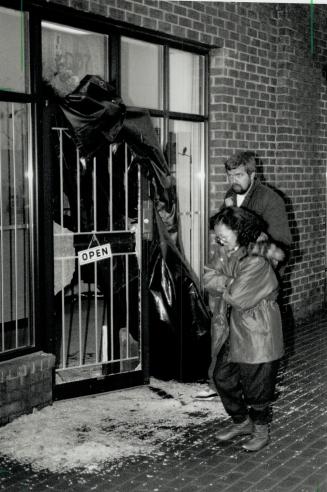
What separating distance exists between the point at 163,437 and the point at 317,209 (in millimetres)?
5655

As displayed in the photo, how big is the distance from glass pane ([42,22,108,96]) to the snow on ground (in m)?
2.74

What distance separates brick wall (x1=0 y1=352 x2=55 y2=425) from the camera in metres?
5.57

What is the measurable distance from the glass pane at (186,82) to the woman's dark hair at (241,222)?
277 centimetres

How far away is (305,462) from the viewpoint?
4918 mm

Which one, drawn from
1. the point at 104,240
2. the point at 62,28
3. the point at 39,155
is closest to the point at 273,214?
the point at 104,240

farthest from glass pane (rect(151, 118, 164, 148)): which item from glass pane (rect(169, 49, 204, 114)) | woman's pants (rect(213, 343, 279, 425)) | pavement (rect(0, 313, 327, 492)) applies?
pavement (rect(0, 313, 327, 492))

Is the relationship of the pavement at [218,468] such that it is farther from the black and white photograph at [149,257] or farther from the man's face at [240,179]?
the man's face at [240,179]

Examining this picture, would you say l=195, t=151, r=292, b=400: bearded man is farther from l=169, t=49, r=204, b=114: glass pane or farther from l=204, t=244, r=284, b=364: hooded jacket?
l=169, t=49, r=204, b=114: glass pane

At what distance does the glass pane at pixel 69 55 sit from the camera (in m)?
6.18

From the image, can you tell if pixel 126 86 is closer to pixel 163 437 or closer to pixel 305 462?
pixel 163 437

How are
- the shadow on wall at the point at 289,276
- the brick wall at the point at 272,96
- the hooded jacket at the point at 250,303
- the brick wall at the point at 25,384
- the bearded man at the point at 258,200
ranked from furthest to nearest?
the shadow on wall at the point at 289,276 < the brick wall at the point at 272,96 < the bearded man at the point at 258,200 < the brick wall at the point at 25,384 < the hooded jacket at the point at 250,303

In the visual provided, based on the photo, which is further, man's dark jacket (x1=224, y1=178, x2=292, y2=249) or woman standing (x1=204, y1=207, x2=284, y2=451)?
man's dark jacket (x1=224, y1=178, x2=292, y2=249)

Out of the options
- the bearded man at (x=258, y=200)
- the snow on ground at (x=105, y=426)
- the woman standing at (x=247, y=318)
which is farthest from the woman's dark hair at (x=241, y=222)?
the snow on ground at (x=105, y=426)

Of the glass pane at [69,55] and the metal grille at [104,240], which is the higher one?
the glass pane at [69,55]
